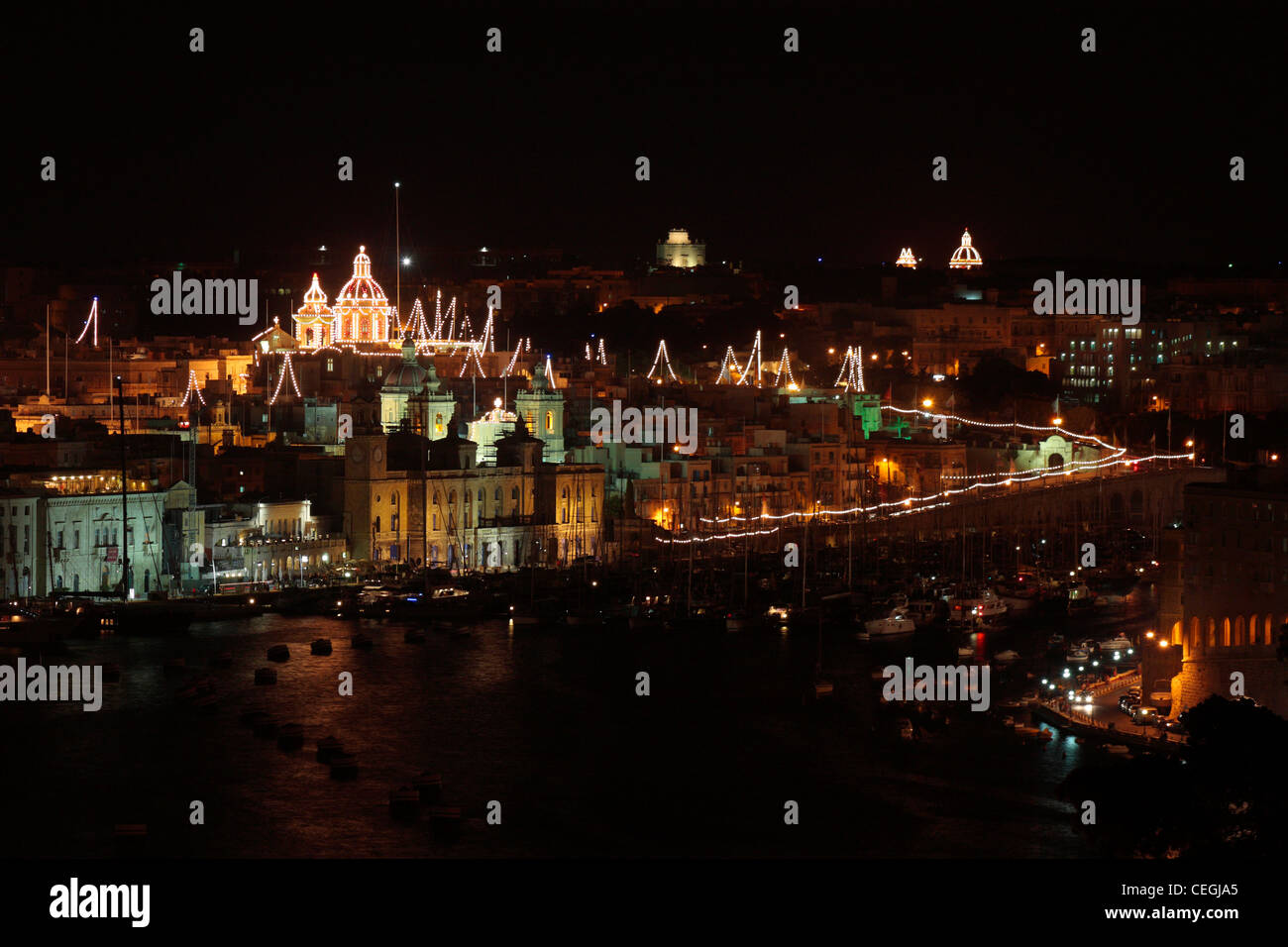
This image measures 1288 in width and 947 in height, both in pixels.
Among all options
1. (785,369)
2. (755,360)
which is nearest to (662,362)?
(755,360)

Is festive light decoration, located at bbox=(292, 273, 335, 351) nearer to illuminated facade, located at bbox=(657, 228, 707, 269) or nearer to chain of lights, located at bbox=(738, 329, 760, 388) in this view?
chain of lights, located at bbox=(738, 329, 760, 388)

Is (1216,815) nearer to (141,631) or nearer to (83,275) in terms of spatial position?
(141,631)

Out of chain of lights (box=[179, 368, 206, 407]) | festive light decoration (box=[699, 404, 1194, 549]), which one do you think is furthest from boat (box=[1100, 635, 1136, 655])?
chain of lights (box=[179, 368, 206, 407])

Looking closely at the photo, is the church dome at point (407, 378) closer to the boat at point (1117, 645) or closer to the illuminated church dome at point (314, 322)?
the illuminated church dome at point (314, 322)

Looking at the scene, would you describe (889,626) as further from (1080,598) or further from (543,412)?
(543,412)

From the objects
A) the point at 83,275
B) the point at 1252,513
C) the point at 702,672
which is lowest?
the point at 702,672
